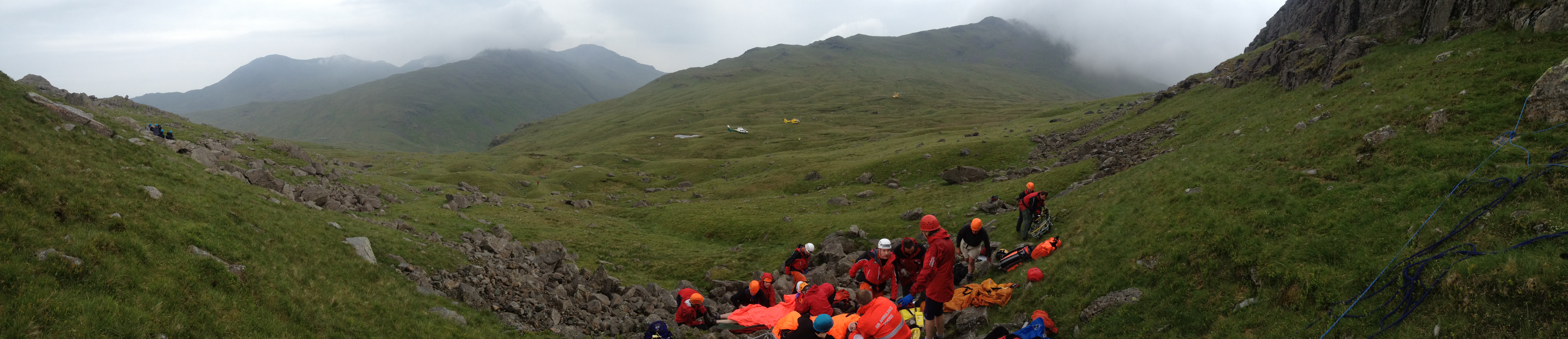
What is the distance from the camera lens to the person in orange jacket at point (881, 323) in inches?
558

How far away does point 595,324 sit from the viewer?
780 inches

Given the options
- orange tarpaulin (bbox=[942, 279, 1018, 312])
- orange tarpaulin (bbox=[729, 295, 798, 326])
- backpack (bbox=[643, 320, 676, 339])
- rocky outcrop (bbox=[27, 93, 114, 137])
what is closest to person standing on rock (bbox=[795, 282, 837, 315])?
orange tarpaulin (bbox=[729, 295, 798, 326])

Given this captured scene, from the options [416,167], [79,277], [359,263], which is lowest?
[416,167]

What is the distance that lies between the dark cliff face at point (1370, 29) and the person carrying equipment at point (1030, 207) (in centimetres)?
2250

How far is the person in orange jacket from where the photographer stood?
46.5 ft

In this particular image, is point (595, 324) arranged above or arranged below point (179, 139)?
below

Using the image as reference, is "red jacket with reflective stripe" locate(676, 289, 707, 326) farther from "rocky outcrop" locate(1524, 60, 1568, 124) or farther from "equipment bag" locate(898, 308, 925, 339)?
"rocky outcrop" locate(1524, 60, 1568, 124)

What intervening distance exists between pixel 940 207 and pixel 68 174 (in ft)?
126

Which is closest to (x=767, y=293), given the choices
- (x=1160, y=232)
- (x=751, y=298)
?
(x=751, y=298)

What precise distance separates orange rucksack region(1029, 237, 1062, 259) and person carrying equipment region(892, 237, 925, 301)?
561 cm

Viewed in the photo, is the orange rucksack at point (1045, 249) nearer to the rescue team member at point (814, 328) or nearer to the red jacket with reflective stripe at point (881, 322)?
the red jacket with reflective stripe at point (881, 322)

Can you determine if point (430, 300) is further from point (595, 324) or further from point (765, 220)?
point (765, 220)

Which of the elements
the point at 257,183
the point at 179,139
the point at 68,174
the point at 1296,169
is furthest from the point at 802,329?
the point at 179,139

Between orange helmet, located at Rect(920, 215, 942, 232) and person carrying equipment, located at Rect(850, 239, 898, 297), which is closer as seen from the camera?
orange helmet, located at Rect(920, 215, 942, 232)
